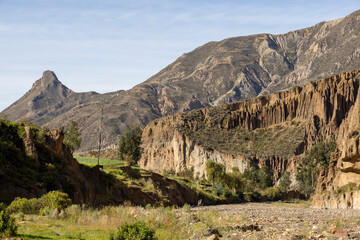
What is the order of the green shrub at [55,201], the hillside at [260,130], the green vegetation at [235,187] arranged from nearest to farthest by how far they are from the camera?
the green shrub at [55,201], the green vegetation at [235,187], the hillside at [260,130]

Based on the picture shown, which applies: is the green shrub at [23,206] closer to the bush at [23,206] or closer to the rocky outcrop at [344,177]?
the bush at [23,206]

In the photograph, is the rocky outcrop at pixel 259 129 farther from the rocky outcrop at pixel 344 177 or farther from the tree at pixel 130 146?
the rocky outcrop at pixel 344 177

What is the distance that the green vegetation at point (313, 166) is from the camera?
8893cm

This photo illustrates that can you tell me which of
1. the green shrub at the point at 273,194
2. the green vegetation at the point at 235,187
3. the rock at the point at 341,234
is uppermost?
the rock at the point at 341,234

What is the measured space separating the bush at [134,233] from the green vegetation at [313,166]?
252 ft

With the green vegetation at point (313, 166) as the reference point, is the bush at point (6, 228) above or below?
above

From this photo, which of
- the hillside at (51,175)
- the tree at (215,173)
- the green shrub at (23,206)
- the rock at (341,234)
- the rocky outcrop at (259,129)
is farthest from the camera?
the rocky outcrop at (259,129)

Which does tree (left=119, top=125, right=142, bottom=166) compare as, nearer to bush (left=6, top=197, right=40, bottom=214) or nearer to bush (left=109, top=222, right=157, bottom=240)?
bush (left=6, top=197, right=40, bottom=214)

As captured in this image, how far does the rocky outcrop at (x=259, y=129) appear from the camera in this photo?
381 ft

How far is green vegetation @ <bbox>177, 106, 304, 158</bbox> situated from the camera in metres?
118

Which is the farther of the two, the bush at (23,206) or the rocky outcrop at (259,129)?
the rocky outcrop at (259,129)

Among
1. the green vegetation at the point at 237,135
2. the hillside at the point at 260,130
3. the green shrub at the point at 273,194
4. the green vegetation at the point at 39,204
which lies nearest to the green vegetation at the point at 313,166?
the green shrub at the point at 273,194

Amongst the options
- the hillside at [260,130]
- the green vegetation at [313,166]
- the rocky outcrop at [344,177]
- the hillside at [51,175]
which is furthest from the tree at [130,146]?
the rocky outcrop at [344,177]

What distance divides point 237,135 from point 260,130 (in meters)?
7.58
